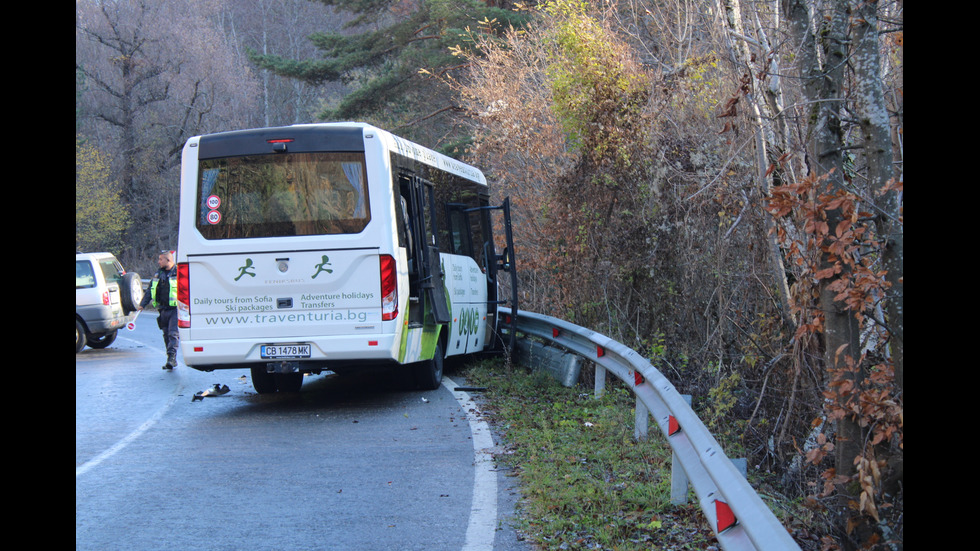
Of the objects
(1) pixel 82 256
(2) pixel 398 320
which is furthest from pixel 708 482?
(1) pixel 82 256

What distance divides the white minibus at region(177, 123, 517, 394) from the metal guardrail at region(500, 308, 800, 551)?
2548 mm

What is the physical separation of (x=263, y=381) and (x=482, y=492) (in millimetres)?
5854

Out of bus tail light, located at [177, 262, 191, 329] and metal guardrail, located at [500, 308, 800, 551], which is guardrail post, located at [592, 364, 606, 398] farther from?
bus tail light, located at [177, 262, 191, 329]

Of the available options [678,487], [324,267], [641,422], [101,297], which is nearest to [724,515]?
[678,487]

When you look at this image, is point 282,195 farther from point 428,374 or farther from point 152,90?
point 152,90

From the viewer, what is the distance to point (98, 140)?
158ft

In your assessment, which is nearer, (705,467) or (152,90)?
(705,467)

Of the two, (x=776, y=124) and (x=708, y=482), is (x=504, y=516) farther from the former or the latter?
(x=776, y=124)

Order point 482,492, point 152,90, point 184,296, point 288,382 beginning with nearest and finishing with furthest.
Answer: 1. point 482,492
2. point 184,296
3. point 288,382
4. point 152,90

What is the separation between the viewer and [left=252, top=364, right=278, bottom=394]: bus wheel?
37.6 feet

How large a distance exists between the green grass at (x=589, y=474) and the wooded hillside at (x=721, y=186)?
2.67 ft

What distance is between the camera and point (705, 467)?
15.2ft

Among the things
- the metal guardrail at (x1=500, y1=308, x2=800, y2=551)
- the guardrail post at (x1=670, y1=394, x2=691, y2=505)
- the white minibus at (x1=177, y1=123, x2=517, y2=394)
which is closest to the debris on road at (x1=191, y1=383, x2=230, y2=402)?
the white minibus at (x1=177, y1=123, x2=517, y2=394)

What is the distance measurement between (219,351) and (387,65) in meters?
22.9
